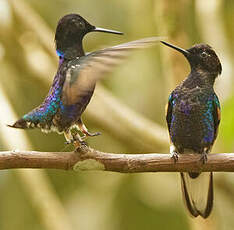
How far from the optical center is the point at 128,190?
19.5 ft

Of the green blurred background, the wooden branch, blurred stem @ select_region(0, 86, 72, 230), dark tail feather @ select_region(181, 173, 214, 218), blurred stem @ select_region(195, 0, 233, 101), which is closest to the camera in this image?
the wooden branch

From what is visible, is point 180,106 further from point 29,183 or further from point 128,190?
point 128,190

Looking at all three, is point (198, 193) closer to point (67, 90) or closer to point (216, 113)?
point (216, 113)

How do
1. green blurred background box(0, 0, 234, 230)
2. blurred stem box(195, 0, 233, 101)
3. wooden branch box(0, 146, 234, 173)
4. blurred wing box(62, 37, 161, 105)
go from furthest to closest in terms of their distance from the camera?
blurred stem box(195, 0, 233, 101)
green blurred background box(0, 0, 234, 230)
wooden branch box(0, 146, 234, 173)
blurred wing box(62, 37, 161, 105)

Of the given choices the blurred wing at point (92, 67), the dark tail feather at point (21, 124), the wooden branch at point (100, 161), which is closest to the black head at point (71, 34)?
the blurred wing at point (92, 67)

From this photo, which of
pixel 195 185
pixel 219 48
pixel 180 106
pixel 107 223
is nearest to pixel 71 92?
pixel 180 106

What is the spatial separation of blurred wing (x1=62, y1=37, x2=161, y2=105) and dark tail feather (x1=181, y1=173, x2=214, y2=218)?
1.31 metres

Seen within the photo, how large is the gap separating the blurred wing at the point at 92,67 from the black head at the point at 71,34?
0.19 meters

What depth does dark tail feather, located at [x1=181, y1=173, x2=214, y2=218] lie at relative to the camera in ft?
12.5

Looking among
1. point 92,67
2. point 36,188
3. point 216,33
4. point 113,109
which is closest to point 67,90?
point 92,67

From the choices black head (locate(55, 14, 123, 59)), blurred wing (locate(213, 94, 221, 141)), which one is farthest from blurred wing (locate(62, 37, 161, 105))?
blurred wing (locate(213, 94, 221, 141))

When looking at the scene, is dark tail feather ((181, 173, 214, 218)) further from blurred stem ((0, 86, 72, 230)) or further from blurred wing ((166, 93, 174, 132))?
blurred stem ((0, 86, 72, 230))

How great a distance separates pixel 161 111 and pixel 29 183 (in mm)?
2291

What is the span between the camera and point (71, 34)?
10.2ft
